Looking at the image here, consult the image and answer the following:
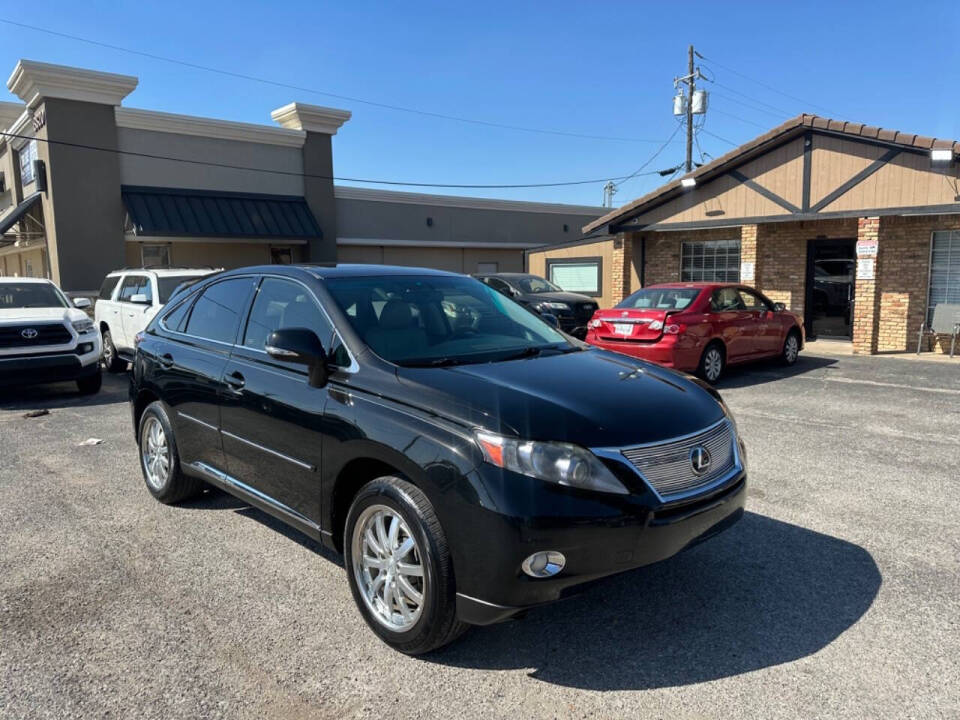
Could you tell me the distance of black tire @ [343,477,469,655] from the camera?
2945 millimetres

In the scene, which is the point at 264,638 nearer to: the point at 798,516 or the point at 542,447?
the point at 542,447

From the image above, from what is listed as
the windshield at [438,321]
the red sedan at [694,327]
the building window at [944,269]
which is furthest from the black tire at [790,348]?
the windshield at [438,321]

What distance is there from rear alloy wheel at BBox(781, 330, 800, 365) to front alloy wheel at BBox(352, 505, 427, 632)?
35.3 feet

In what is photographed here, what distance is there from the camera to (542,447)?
2883mm

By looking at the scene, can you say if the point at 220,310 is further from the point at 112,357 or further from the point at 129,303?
the point at 112,357

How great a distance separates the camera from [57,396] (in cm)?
A: 1043

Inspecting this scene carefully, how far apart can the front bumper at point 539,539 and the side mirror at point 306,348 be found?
119cm

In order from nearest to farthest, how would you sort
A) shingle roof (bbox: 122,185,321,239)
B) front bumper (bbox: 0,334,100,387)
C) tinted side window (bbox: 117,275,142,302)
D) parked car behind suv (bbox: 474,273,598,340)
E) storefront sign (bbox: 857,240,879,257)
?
1. front bumper (bbox: 0,334,100,387)
2. tinted side window (bbox: 117,275,142,302)
3. storefront sign (bbox: 857,240,879,257)
4. parked car behind suv (bbox: 474,273,598,340)
5. shingle roof (bbox: 122,185,321,239)

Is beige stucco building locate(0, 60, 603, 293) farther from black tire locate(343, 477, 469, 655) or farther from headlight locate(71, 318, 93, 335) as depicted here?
black tire locate(343, 477, 469, 655)

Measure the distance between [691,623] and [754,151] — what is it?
14.1 metres

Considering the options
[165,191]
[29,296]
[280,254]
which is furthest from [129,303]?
[280,254]

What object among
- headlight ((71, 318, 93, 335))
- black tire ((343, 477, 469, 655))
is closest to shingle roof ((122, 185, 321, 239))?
headlight ((71, 318, 93, 335))

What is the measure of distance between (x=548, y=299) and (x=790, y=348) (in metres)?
5.44

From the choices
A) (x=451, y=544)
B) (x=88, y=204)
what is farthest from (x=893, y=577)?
(x=88, y=204)
